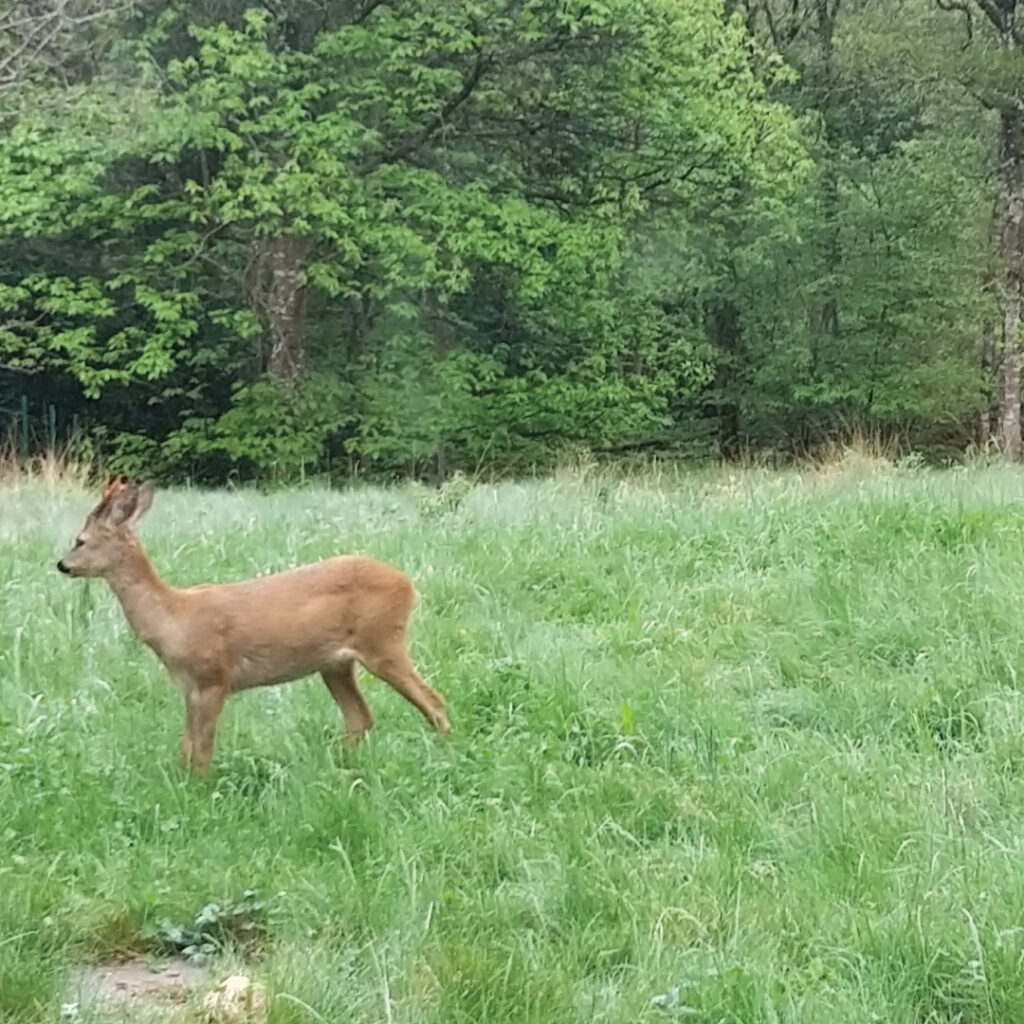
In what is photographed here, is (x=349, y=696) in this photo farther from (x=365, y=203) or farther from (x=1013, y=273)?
(x=1013, y=273)

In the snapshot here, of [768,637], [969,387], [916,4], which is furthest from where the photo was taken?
[969,387]

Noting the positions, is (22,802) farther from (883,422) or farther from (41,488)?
(883,422)

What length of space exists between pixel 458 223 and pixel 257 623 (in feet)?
49.8

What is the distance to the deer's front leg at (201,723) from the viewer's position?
15.6ft

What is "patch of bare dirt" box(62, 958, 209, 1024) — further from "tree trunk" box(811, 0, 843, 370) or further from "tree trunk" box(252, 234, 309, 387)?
"tree trunk" box(811, 0, 843, 370)

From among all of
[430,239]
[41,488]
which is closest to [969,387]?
[430,239]

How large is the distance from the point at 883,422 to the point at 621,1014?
24984 millimetres

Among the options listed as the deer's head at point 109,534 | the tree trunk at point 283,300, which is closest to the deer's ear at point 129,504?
the deer's head at point 109,534

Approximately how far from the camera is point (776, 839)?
13.4 ft

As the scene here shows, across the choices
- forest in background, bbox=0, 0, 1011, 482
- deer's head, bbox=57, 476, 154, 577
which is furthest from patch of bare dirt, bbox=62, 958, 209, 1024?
forest in background, bbox=0, 0, 1011, 482

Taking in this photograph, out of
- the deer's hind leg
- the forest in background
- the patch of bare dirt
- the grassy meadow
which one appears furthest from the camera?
the forest in background

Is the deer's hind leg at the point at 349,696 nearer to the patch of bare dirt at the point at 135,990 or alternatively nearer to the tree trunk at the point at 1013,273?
the patch of bare dirt at the point at 135,990

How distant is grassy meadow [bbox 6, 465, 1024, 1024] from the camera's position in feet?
10.7

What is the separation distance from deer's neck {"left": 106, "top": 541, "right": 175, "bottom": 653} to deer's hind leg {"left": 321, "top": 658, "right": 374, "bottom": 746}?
563 millimetres
